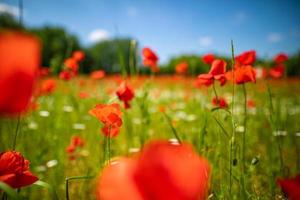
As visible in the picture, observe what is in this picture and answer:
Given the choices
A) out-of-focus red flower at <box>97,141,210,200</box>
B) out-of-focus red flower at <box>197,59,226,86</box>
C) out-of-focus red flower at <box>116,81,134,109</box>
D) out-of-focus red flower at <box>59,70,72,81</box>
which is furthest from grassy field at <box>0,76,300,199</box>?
out-of-focus red flower at <box>97,141,210,200</box>

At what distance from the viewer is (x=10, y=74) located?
0.34 meters

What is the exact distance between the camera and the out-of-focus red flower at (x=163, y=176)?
34 centimetres

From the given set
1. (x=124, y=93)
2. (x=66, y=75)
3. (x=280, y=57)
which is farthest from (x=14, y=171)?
(x=280, y=57)

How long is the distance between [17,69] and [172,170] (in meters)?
0.21

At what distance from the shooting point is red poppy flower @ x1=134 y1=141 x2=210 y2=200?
336 millimetres

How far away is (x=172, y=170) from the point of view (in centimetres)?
34

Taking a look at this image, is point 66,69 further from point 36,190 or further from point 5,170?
point 5,170

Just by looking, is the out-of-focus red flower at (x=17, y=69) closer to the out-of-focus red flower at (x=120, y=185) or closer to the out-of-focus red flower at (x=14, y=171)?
the out-of-focus red flower at (x=120, y=185)

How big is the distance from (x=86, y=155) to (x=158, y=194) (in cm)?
229

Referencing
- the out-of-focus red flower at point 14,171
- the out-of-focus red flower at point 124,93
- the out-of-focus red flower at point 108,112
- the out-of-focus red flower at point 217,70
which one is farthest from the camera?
the out-of-focus red flower at point 124,93

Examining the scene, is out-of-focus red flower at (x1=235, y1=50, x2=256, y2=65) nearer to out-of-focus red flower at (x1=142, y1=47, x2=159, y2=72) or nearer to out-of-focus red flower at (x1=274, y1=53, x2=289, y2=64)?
out-of-focus red flower at (x1=142, y1=47, x2=159, y2=72)

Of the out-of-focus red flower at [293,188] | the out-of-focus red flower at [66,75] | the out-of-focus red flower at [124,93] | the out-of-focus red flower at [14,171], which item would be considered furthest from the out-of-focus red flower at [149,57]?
the out-of-focus red flower at [293,188]

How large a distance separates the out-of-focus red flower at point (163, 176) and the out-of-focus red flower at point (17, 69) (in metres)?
0.15

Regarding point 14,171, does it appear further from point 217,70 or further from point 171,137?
point 171,137
